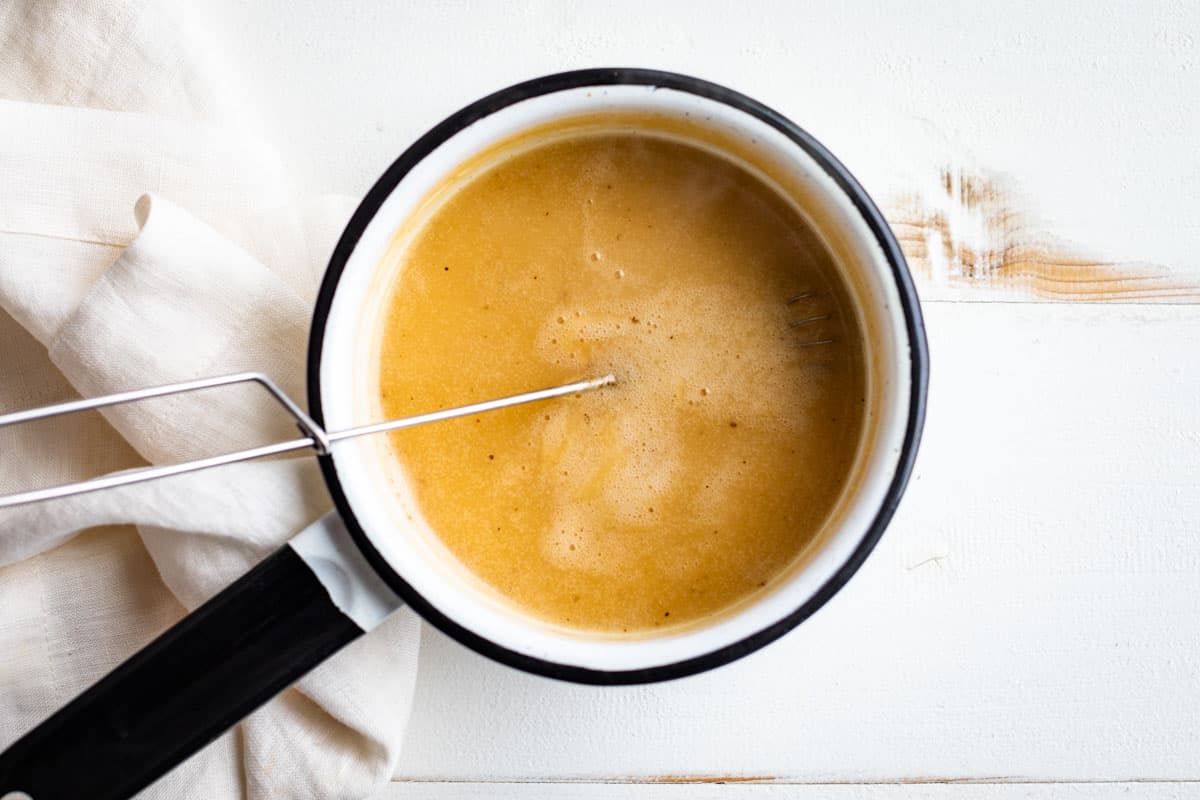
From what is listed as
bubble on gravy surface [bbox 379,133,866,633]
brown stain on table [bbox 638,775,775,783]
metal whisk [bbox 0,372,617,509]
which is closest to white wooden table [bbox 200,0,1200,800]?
brown stain on table [bbox 638,775,775,783]

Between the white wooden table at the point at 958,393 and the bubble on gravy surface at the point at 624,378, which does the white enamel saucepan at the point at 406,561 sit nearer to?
the bubble on gravy surface at the point at 624,378

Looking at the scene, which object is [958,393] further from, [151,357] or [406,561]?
[151,357]

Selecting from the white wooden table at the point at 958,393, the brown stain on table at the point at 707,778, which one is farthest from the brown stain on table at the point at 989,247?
the brown stain on table at the point at 707,778

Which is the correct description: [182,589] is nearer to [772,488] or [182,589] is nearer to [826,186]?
[772,488]

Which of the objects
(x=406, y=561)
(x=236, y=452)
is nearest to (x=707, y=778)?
(x=406, y=561)

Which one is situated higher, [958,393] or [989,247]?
[989,247]

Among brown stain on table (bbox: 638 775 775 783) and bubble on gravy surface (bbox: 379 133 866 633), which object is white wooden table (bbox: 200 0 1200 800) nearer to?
brown stain on table (bbox: 638 775 775 783)

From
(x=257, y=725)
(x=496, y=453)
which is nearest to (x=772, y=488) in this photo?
(x=496, y=453)
